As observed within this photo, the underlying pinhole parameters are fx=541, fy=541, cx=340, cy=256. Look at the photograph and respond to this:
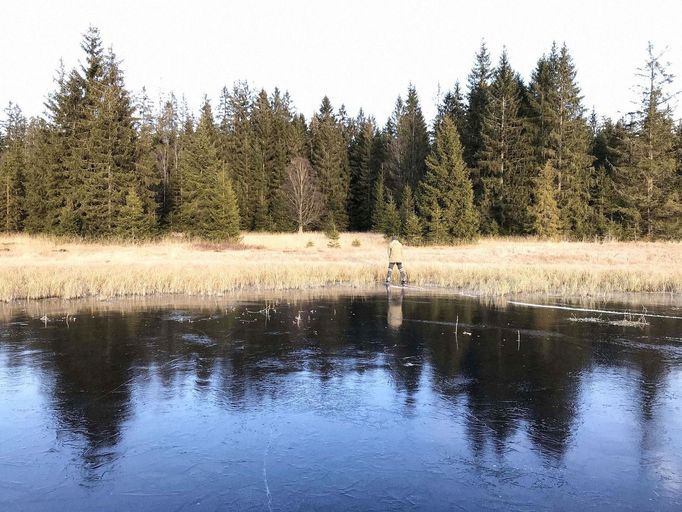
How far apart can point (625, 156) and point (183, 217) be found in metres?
35.2

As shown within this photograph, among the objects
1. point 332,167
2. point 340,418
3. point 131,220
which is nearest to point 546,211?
point 332,167

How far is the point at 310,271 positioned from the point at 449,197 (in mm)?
22250

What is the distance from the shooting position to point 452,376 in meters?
8.36

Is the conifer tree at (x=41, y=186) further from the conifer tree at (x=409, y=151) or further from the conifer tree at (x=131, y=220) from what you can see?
the conifer tree at (x=409, y=151)

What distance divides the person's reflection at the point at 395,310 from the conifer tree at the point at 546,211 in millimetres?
25209

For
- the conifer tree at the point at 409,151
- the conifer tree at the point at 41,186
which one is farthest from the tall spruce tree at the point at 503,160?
the conifer tree at the point at 41,186

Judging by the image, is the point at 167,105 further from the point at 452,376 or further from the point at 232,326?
the point at 452,376

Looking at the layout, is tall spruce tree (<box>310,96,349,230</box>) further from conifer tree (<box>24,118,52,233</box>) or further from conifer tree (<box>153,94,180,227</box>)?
conifer tree (<box>24,118,52,233</box>)

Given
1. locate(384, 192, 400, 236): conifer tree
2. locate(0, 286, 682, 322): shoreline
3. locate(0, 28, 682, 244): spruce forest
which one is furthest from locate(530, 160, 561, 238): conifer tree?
locate(0, 286, 682, 322): shoreline

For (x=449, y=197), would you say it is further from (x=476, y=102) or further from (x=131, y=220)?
(x=131, y=220)

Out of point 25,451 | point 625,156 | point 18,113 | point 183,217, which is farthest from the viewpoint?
point 18,113

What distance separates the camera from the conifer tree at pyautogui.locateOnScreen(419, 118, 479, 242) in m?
41.2

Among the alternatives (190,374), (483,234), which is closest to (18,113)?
(483,234)

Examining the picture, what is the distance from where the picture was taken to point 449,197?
41.9 m
